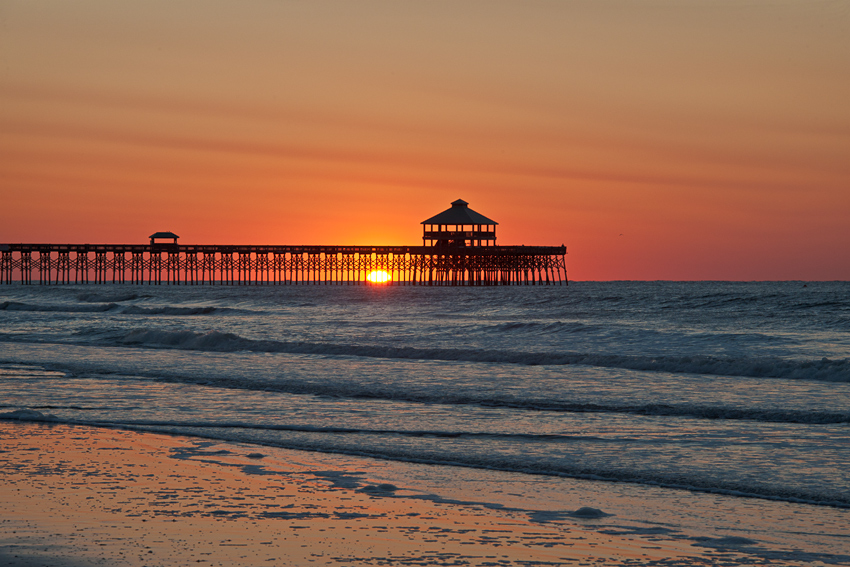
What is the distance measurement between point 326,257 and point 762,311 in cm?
5037

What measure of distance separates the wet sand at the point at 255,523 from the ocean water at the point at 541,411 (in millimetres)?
330

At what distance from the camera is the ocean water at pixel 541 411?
222 inches

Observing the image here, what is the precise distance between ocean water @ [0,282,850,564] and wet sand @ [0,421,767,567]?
33 cm

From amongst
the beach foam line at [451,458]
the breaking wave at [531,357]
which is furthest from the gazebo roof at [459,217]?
the beach foam line at [451,458]

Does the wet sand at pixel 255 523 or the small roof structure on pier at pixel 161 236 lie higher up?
the small roof structure on pier at pixel 161 236

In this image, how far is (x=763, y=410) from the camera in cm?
957

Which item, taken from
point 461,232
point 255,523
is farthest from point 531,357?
point 461,232

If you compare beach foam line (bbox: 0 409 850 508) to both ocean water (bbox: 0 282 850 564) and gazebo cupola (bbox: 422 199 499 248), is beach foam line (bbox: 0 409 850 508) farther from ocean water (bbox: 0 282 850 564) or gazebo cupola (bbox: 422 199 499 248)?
gazebo cupola (bbox: 422 199 499 248)

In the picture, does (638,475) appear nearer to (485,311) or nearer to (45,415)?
(45,415)

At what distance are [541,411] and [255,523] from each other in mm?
5343

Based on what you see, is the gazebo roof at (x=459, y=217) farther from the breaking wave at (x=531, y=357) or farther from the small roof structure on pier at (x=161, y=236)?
the breaking wave at (x=531, y=357)

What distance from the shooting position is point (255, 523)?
4.96 meters

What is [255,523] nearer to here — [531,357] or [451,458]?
[451,458]

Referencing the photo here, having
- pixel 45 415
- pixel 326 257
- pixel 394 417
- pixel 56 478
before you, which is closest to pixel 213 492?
pixel 56 478
